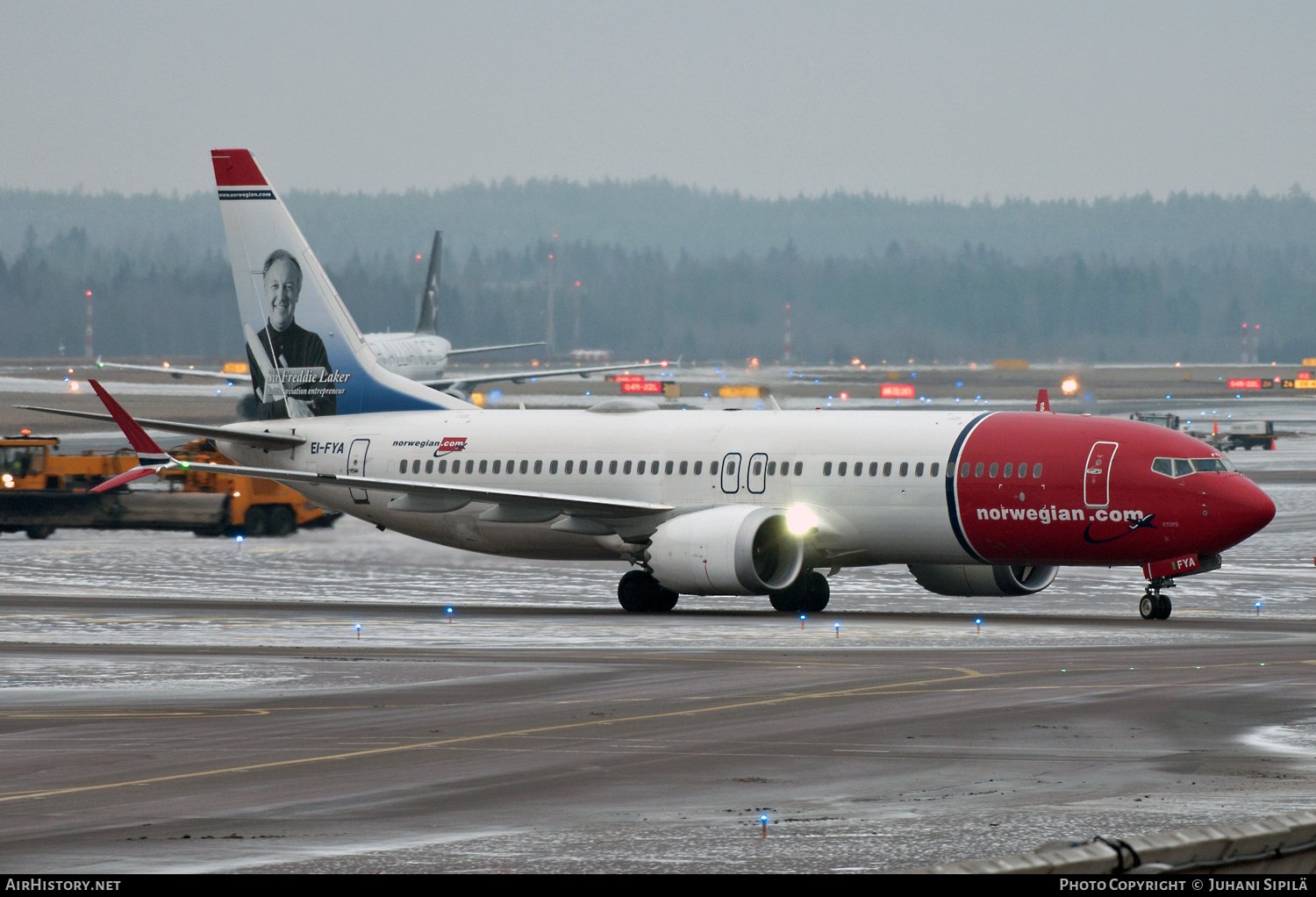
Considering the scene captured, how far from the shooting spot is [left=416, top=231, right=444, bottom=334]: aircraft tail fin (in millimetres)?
137000

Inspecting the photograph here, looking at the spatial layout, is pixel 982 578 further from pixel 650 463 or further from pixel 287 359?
pixel 287 359

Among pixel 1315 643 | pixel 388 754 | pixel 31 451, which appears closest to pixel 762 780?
pixel 388 754

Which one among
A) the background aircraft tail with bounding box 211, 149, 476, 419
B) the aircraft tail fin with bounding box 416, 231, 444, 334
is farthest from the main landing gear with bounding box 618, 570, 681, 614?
the aircraft tail fin with bounding box 416, 231, 444, 334

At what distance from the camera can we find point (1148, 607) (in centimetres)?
3581

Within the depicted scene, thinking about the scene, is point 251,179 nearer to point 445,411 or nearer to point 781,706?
point 445,411

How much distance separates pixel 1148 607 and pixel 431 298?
4150 inches

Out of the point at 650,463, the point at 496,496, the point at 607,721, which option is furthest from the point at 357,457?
the point at 607,721

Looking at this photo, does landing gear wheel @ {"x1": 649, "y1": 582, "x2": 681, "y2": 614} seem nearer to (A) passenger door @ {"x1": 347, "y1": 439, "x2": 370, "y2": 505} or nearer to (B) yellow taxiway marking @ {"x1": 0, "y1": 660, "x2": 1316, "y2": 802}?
(A) passenger door @ {"x1": 347, "y1": 439, "x2": 370, "y2": 505}

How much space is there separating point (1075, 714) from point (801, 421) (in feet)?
63.1

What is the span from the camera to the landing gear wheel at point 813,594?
3925 cm

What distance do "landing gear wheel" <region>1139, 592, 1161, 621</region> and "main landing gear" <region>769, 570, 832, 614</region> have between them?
261 inches

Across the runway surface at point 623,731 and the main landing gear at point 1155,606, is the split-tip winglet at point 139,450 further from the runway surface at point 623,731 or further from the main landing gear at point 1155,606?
the main landing gear at point 1155,606

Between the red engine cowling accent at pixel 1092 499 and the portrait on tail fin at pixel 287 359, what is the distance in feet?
54.7

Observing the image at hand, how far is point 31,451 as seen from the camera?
61.2 m
